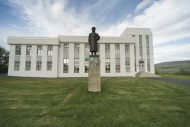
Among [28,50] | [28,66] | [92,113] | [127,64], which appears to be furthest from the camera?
[127,64]

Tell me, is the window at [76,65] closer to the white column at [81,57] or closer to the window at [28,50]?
the white column at [81,57]

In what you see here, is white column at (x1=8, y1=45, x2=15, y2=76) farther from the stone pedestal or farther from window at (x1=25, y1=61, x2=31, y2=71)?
the stone pedestal

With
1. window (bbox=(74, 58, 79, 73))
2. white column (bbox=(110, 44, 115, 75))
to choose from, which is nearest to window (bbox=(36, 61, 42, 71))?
window (bbox=(74, 58, 79, 73))

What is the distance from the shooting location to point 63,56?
21.8m

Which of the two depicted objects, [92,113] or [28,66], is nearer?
[92,113]

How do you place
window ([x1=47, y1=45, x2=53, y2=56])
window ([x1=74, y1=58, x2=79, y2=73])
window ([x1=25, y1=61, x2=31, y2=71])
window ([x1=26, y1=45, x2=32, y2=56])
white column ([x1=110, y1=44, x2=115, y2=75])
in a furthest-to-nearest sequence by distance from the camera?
white column ([x1=110, y1=44, x2=115, y2=75]) → window ([x1=74, y1=58, x2=79, y2=73]) → window ([x1=47, y1=45, x2=53, y2=56]) → window ([x1=26, y1=45, x2=32, y2=56]) → window ([x1=25, y1=61, x2=31, y2=71])

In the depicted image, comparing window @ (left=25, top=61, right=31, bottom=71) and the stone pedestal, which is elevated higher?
window @ (left=25, top=61, right=31, bottom=71)

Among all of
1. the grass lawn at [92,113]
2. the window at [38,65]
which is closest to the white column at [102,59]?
the window at [38,65]

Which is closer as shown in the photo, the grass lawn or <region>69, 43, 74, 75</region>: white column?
the grass lawn

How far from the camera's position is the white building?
68.4 feet

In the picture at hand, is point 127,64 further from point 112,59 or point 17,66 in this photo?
point 17,66

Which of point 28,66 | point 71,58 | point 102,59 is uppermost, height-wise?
point 71,58

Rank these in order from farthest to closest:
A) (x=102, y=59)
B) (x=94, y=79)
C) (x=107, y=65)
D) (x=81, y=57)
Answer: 1. (x=107, y=65)
2. (x=102, y=59)
3. (x=81, y=57)
4. (x=94, y=79)

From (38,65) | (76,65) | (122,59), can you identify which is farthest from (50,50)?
(122,59)
